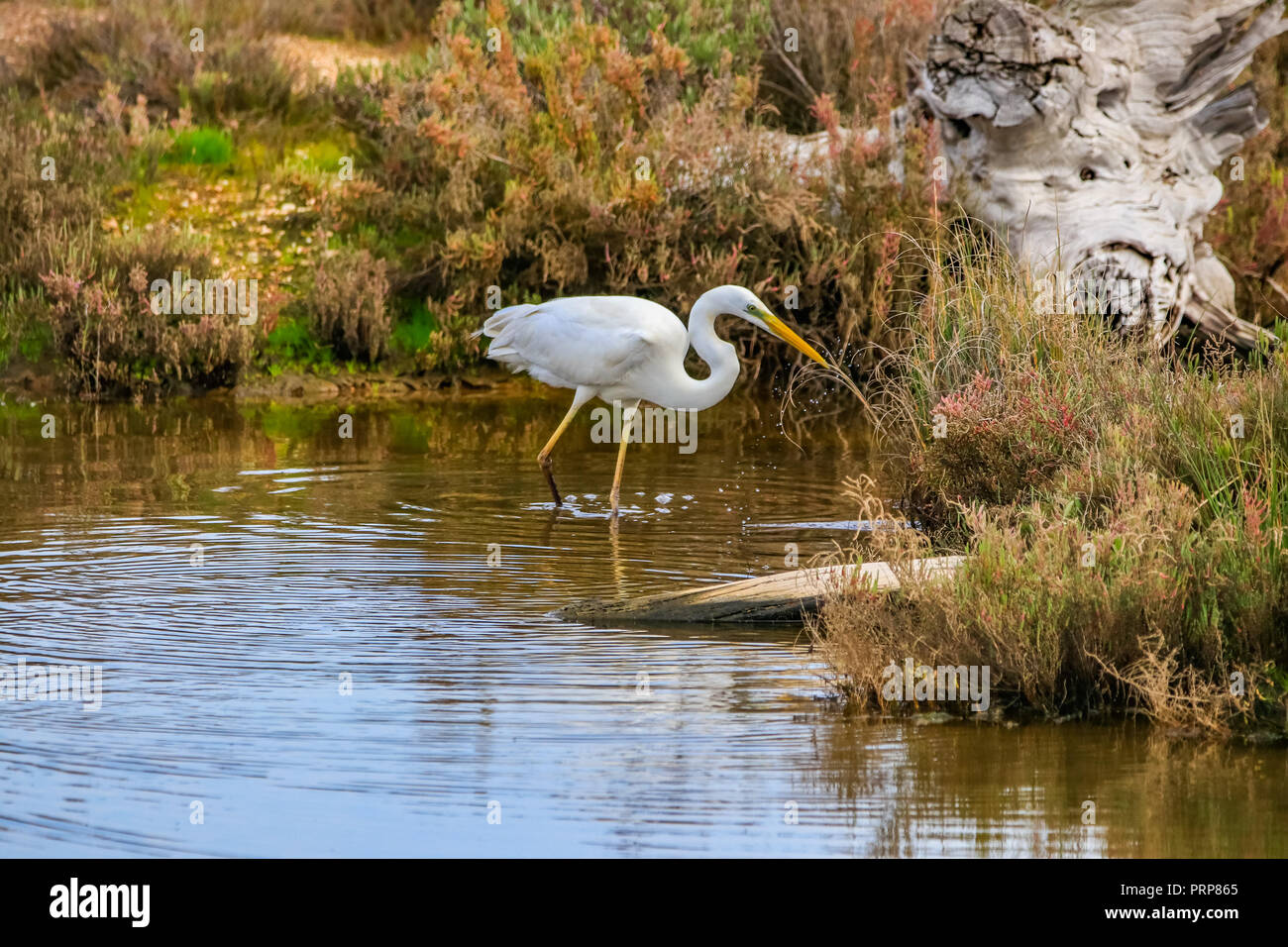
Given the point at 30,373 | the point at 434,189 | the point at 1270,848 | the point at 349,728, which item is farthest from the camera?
the point at 434,189

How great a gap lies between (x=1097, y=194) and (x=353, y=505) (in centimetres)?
528

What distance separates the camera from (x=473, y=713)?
18.5ft

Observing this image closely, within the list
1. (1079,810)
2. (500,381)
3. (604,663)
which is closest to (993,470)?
(604,663)

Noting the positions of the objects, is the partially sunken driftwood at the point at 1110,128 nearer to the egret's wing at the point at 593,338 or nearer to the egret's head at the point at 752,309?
the egret's head at the point at 752,309

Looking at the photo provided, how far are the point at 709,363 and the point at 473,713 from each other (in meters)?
4.40

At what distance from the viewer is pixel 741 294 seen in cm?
945

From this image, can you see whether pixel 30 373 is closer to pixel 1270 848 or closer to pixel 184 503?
pixel 184 503

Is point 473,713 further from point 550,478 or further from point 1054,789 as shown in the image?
point 550,478

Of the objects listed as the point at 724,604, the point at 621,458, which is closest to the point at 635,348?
the point at 621,458

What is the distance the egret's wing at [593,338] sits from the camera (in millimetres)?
9727

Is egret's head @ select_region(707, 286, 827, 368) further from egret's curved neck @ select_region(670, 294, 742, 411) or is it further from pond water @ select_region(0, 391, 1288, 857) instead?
pond water @ select_region(0, 391, 1288, 857)

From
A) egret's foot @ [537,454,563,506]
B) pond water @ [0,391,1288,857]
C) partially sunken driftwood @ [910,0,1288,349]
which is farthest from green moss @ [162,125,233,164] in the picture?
egret's foot @ [537,454,563,506]

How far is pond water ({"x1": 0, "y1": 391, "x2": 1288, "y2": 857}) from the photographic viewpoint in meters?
4.63

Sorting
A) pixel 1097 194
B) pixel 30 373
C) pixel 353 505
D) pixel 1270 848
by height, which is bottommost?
pixel 1270 848
